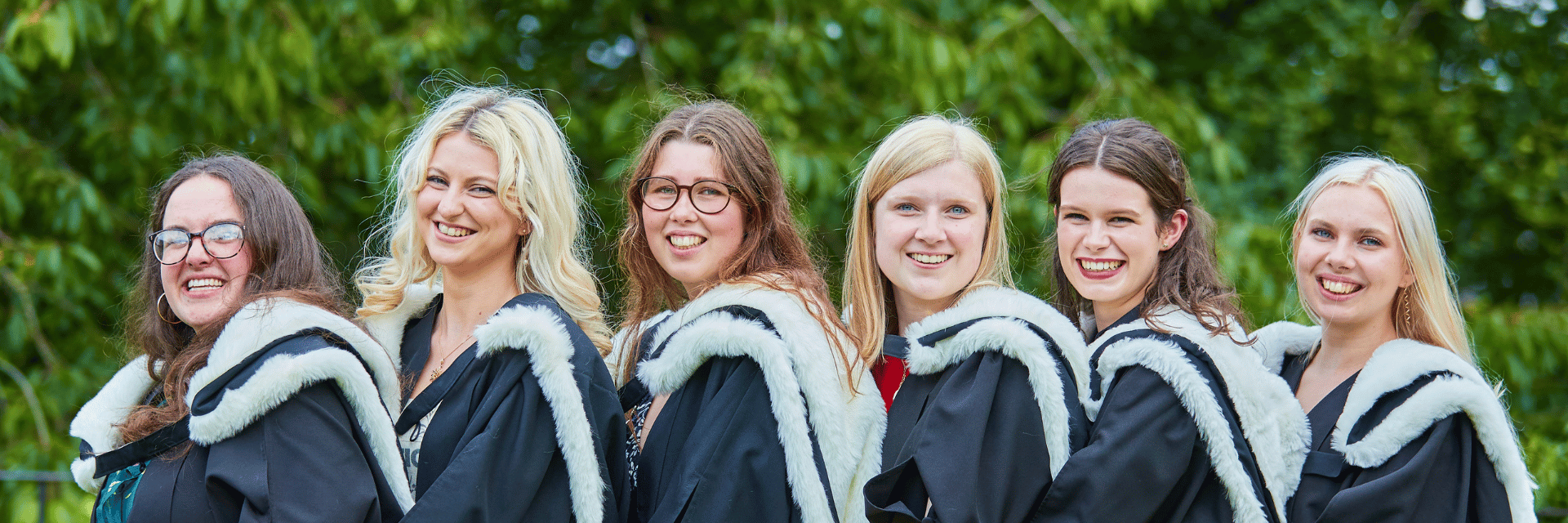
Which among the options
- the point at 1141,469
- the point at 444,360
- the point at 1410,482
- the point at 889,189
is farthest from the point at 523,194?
the point at 1410,482

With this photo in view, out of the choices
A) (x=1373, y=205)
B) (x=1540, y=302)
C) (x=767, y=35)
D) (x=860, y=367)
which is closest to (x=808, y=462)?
(x=860, y=367)

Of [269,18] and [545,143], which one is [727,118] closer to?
[545,143]

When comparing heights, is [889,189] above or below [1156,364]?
above

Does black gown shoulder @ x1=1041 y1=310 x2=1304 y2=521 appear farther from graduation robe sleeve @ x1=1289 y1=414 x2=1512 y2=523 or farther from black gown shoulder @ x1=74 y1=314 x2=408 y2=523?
black gown shoulder @ x1=74 y1=314 x2=408 y2=523

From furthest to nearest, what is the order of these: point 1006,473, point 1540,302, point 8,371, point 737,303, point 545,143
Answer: point 1540,302 < point 8,371 < point 545,143 < point 737,303 < point 1006,473

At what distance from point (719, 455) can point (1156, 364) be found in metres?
1.00

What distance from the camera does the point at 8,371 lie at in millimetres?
4578

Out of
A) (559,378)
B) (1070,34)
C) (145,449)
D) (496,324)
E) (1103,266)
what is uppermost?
(1070,34)

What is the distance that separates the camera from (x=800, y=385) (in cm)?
266

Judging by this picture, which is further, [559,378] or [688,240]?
[688,240]

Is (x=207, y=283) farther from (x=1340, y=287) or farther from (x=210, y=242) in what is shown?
(x=1340, y=287)

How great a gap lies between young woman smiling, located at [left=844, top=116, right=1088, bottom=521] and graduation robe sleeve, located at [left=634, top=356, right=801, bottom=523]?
25 cm

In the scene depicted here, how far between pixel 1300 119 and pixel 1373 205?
4.08 metres

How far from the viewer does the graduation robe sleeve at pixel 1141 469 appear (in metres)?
2.45
